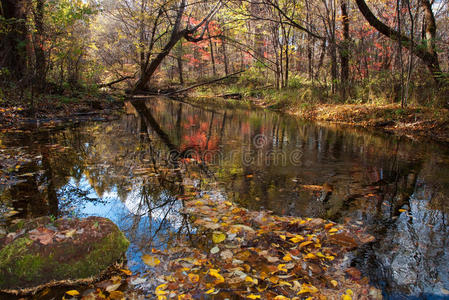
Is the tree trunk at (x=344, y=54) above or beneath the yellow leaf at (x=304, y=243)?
above

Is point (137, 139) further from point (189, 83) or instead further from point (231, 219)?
point (189, 83)

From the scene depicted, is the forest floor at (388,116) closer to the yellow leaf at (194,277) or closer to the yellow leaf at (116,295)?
the yellow leaf at (194,277)

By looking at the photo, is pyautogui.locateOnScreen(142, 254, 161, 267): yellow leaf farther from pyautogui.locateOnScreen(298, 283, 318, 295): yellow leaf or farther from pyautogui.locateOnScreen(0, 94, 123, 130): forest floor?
pyautogui.locateOnScreen(0, 94, 123, 130): forest floor

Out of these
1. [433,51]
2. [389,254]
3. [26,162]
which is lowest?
[389,254]

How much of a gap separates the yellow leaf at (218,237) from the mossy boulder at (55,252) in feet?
2.92

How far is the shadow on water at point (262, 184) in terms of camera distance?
2840 millimetres

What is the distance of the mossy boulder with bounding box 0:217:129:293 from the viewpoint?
7.29ft

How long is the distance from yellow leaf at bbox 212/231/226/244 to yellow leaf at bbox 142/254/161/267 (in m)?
0.62

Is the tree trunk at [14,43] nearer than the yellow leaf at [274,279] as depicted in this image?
No

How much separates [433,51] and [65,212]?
1184 centimetres

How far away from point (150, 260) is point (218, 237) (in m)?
0.74

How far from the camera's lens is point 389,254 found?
A: 2752 millimetres

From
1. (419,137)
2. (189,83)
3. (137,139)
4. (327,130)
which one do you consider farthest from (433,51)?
(189,83)

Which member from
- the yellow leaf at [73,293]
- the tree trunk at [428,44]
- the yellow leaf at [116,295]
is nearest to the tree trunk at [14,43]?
the yellow leaf at [73,293]
